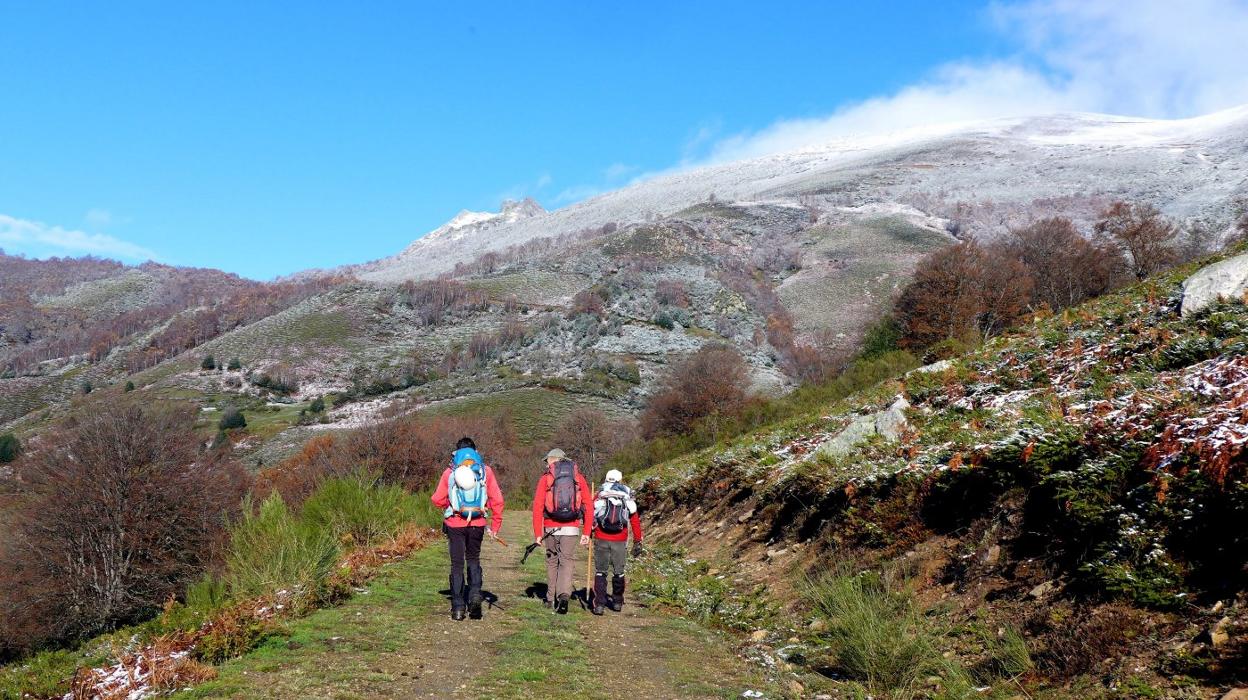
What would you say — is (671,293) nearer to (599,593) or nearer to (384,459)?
(384,459)

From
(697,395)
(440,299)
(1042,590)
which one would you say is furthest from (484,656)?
(440,299)

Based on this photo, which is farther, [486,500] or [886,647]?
[486,500]

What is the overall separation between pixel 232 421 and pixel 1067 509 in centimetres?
8412

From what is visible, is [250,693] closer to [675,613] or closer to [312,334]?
[675,613]

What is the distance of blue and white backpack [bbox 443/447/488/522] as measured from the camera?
7.28 metres

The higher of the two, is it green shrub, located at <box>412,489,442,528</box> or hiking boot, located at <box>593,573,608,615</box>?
hiking boot, located at <box>593,573,608,615</box>

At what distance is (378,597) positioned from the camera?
8.02 meters

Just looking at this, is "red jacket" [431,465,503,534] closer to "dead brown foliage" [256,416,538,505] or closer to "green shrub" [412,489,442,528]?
"green shrub" [412,489,442,528]

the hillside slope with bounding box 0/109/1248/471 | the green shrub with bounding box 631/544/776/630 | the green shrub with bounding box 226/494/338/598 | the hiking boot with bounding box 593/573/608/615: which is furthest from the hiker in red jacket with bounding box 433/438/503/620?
the hillside slope with bounding box 0/109/1248/471

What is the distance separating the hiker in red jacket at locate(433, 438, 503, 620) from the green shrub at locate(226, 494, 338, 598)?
5.09ft

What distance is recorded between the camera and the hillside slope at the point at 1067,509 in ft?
14.5

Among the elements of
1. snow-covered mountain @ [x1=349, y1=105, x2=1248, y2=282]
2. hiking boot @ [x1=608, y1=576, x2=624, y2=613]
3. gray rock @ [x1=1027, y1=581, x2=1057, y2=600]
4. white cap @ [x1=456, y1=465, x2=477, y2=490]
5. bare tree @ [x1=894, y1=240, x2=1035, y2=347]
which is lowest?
hiking boot @ [x1=608, y1=576, x2=624, y2=613]

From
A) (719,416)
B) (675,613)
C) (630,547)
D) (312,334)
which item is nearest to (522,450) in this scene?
(719,416)

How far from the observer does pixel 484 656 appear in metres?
5.98
